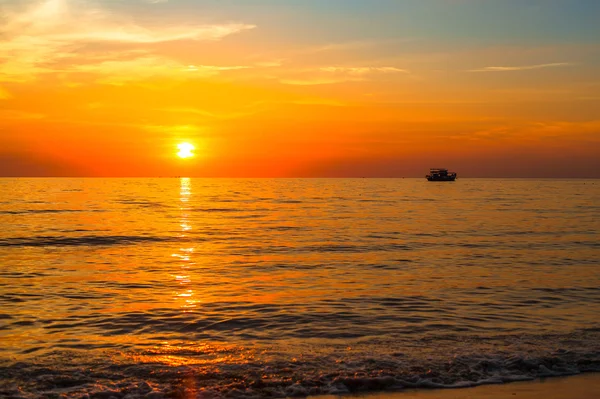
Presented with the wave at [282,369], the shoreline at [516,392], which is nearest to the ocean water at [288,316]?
the wave at [282,369]

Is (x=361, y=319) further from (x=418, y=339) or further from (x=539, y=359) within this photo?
(x=539, y=359)

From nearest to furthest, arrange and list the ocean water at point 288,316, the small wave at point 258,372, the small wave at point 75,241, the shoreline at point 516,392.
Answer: the shoreline at point 516,392
the small wave at point 258,372
the ocean water at point 288,316
the small wave at point 75,241

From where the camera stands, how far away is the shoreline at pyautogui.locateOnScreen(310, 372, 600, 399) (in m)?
9.74

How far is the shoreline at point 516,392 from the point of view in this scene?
32.0 feet

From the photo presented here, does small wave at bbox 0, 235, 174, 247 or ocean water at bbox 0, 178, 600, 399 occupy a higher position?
small wave at bbox 0, 235, 174, 247

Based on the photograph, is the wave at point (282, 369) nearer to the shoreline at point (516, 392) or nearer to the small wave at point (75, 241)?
the shoreline at point (516, 392)

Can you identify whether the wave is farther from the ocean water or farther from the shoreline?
the shoreline

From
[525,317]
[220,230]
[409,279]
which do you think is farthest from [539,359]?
[220,230]

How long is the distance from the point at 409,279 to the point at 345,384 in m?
12.4

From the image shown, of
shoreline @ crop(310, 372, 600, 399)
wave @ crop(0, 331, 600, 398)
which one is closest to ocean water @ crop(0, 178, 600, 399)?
wave @ crop(0, 331, 600, 398)

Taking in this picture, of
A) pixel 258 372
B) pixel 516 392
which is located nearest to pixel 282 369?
pixel 258 372

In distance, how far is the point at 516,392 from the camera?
32.8ft

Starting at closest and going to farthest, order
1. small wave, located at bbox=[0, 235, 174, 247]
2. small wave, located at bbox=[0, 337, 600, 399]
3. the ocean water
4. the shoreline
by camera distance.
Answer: the shoreline
small wave, located at bbox=[0, 337, 600, 399]
the ocean water
small wave, located at bbox=[0, 235, 174, 247]

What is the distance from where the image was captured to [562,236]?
38.0m
